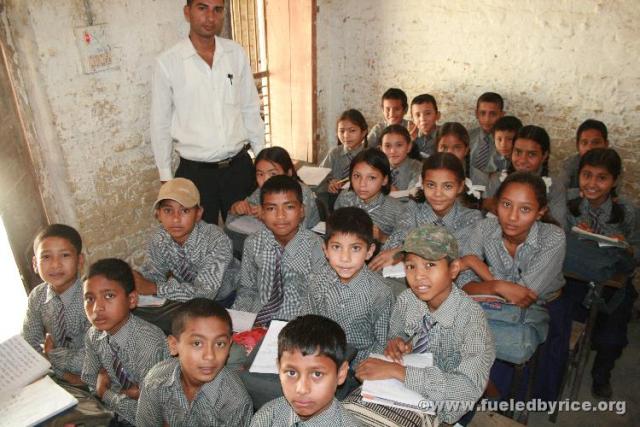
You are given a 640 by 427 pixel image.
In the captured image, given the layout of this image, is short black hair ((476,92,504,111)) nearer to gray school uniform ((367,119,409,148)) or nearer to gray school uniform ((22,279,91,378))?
gray school uniform ((367,119,409,148))

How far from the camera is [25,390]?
6.59ft

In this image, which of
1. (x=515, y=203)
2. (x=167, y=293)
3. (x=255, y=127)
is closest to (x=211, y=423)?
(x=167, y=293)

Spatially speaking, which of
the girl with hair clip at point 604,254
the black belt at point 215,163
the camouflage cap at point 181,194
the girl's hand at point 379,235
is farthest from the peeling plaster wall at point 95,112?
the girl with hair clip at point 604,254

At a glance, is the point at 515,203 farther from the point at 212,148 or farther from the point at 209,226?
the point at 212,148

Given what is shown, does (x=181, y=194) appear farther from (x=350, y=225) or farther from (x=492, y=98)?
(x=492, y=98)

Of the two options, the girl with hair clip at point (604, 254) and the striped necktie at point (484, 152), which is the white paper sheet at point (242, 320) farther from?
the striped necktie at point (484, 152)

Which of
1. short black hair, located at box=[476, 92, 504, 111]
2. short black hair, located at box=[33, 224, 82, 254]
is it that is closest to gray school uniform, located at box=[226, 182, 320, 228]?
short black hair, located at box=[33, 224, 82, 254]

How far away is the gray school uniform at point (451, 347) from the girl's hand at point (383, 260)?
1.95 feet

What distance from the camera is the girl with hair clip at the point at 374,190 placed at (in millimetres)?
3486

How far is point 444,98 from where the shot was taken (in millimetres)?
4996

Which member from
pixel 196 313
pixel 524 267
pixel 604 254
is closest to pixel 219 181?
pixel 196 313

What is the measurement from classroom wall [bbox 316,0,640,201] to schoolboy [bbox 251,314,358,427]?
135 inches

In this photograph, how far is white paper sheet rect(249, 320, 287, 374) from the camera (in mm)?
2100

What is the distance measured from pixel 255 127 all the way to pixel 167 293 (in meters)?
1.62
